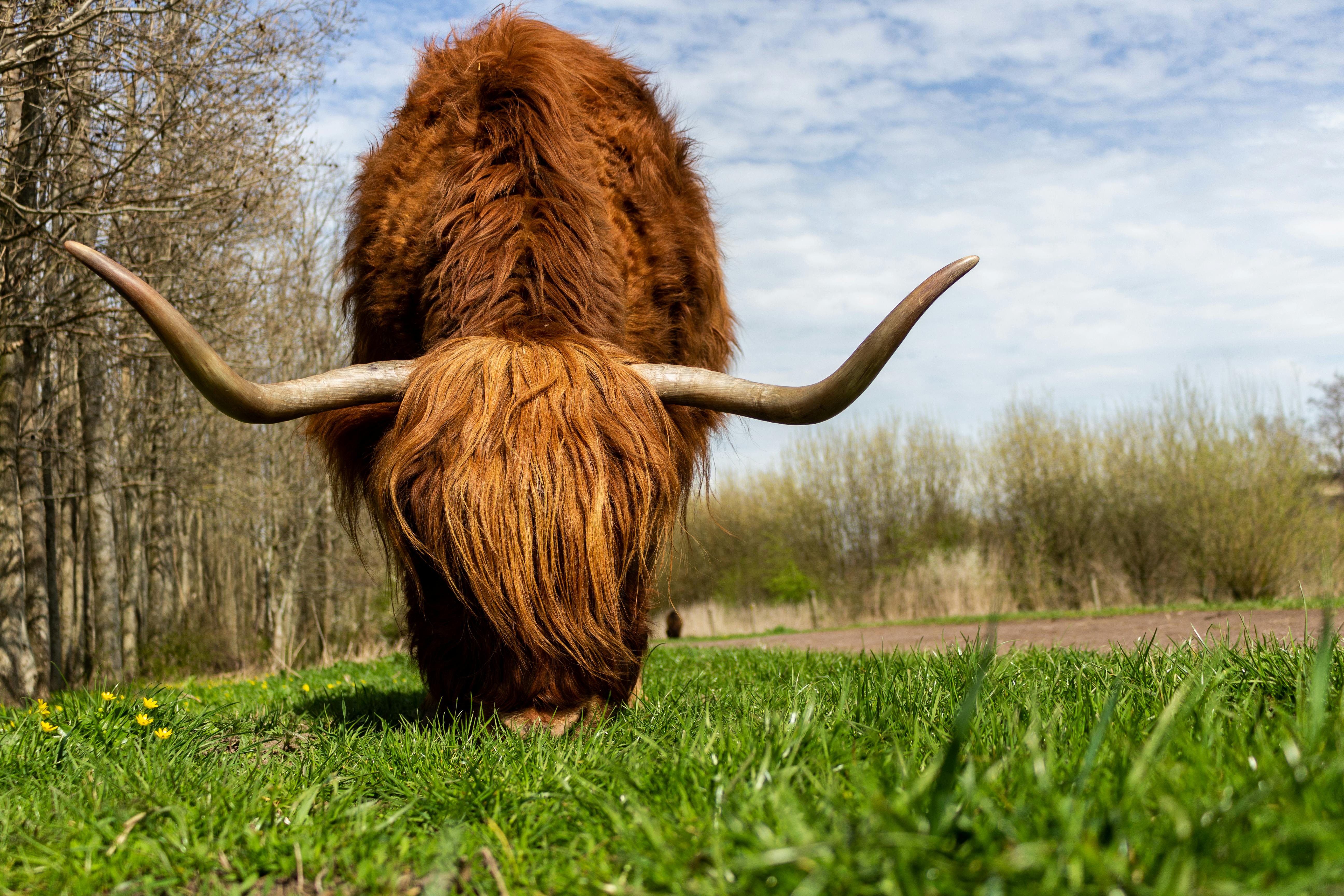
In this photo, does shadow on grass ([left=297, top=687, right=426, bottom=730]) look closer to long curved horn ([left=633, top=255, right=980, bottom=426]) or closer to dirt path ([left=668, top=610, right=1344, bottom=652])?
long curved horn ([left=633, top=255, right=980, bottom=426])

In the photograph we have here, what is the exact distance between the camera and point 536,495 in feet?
9.16

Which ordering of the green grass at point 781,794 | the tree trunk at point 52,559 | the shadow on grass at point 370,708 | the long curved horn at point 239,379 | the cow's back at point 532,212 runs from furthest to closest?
1. the tree trunk at point 52,559
2. the cow's back at point 532,212
3. the shadow on grass at point 370,708
4. the long curved horn at point 239,379
5. the green grass at point 781,794

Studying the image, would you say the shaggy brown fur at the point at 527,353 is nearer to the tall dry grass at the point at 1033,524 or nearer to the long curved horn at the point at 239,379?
the long curved horn at the point at 239,379

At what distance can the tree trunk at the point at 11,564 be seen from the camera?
30.8ft

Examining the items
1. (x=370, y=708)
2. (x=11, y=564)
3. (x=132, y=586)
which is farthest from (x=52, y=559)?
(x=370, y=708)

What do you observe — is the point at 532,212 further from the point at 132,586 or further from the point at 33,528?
the point at 132,586

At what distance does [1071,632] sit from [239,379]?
11.0 metres

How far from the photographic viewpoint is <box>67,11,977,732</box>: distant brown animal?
9.24 feet

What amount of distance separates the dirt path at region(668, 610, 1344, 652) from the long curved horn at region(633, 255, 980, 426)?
1.41 meters

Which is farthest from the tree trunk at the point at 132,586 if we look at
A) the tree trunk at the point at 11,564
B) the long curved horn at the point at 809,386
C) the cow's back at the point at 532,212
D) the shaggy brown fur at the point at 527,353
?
the long curved horn at the point at 809,386

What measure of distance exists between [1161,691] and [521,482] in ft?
6.20

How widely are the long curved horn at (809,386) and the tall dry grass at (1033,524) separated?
42.8 feet

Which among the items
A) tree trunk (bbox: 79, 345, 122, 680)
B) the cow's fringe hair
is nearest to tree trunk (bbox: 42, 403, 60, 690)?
tree trunk (bbox: 79, 345, 122, 680)

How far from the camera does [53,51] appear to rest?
6.24m
